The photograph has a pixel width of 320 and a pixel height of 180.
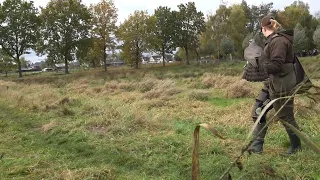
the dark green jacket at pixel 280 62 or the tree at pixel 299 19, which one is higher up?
the tree at pixel 299 19

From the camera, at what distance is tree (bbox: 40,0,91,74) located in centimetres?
4438

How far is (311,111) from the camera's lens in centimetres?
178

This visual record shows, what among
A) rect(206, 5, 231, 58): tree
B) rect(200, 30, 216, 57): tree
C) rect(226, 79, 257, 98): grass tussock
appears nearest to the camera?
rect(226, 79, 257, 98): grass tussock

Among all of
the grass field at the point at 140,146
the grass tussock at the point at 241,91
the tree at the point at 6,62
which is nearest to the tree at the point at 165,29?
the tree at the point at 6,62

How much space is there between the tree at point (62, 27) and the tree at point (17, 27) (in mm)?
1408

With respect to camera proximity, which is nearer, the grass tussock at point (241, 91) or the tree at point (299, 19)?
the grass tussock at point (241, 91)

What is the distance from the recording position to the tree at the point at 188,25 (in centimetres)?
5438

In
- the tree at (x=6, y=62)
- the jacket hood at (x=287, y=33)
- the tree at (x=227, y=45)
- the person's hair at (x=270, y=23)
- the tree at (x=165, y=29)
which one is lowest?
the tree at (x=6, y=62)

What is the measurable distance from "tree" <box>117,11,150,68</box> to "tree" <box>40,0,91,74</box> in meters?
5.48

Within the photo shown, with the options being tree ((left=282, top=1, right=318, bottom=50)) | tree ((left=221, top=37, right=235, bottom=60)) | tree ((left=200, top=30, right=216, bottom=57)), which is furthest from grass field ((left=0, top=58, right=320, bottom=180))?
tree ((left=282, top=1, right=318, bottom=50))

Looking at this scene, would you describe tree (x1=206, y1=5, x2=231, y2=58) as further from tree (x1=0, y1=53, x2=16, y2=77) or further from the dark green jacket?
the dark green jacket

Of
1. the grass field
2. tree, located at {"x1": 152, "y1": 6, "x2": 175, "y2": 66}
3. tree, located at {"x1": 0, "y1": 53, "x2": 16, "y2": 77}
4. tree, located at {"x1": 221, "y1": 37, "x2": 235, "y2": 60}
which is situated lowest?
the grass field

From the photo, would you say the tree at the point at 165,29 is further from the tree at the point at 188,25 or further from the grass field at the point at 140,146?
the grass field at the point at 140,146

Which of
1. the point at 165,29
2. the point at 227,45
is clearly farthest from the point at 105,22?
the point at 227,45
